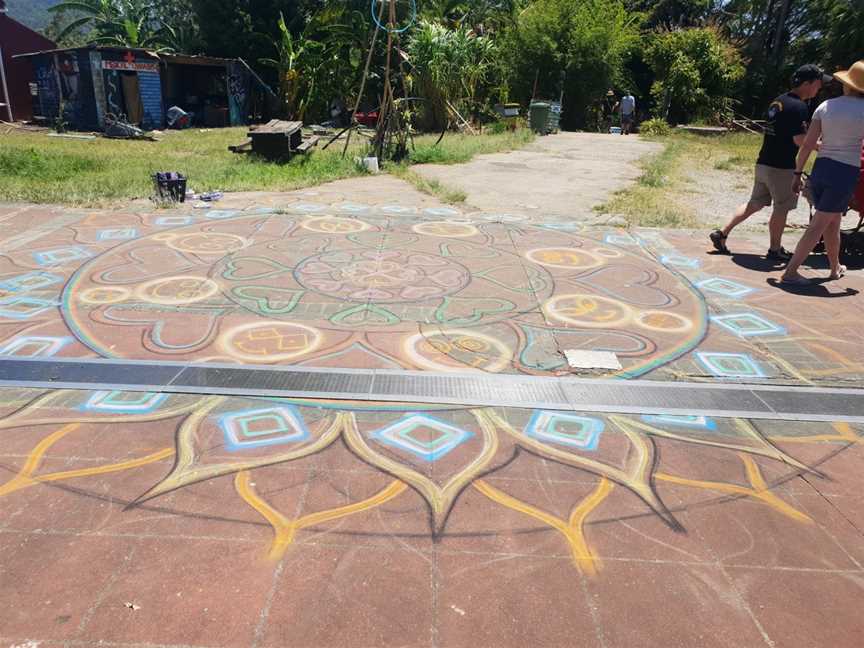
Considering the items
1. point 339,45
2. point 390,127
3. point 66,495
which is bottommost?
point 66,495

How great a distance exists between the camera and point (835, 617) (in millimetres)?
1936

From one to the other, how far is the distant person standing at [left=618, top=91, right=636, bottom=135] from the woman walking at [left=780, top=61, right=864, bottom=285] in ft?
63.1

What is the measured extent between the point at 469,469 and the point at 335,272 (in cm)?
299

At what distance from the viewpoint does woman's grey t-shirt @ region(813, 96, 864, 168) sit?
468cm

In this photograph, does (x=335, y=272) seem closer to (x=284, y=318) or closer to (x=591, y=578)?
(x=284, y=318)

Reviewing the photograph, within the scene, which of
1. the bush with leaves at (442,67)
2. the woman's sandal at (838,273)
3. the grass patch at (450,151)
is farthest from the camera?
the bush with leaves at (442,67)

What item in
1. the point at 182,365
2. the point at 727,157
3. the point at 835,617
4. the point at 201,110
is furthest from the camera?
the point at 201,110

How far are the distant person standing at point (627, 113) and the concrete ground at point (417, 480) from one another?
64.7ft

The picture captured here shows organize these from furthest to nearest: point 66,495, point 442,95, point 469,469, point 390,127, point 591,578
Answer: point 442,95 → point 390,127 → point 469,469 → point 66,495 → point 591,578

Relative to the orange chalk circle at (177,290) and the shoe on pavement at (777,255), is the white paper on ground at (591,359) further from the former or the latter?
the shoe on pavement at (777,255)

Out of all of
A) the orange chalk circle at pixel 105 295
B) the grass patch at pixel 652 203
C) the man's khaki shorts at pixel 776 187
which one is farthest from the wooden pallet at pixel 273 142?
the man's khaki shorts at pixel 776 187

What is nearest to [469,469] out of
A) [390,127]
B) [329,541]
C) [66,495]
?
[329,541]

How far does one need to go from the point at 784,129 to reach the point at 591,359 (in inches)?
135

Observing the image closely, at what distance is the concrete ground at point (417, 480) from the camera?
1903 mm
